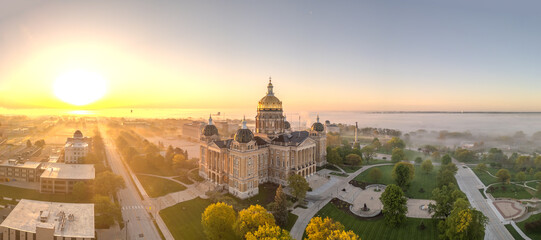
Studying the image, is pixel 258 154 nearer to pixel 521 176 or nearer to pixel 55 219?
pixel 55 219

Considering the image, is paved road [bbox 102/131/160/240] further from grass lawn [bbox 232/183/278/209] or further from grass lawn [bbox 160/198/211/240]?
grass lawn [bbox 232/183/278/209]

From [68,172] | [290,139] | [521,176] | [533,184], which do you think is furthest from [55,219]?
[533,184]

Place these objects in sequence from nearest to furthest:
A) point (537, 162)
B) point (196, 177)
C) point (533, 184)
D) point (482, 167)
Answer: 1. point (533, 184)
2. point (196, 177)
3. point (537, 162)
4. point (482, 167)

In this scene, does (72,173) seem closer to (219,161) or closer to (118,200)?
(118,200)

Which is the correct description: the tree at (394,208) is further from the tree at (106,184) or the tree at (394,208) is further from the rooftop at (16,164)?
the rooftop at (16,164)

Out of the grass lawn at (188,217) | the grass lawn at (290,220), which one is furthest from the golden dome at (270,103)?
the grass lawn at (290,220)

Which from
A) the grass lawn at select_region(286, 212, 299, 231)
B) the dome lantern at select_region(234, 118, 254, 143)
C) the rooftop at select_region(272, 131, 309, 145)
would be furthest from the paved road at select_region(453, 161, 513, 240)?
the dome lantern at select_region(234, 118, 254, 143)
